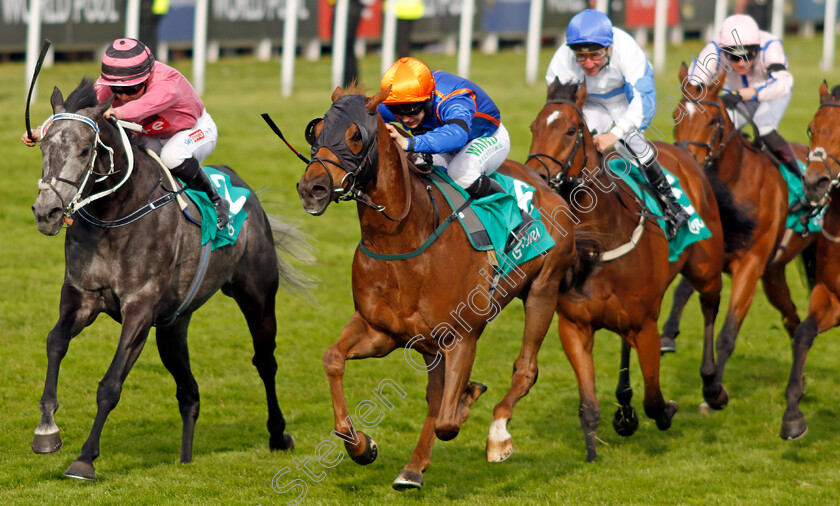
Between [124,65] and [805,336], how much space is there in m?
4.21

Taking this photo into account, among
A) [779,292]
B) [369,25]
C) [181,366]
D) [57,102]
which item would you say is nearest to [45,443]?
[181,366]

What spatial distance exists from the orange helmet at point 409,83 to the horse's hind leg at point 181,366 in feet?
6.74

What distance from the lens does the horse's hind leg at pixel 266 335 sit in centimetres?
645

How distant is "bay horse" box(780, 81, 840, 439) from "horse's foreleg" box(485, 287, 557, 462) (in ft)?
5.34

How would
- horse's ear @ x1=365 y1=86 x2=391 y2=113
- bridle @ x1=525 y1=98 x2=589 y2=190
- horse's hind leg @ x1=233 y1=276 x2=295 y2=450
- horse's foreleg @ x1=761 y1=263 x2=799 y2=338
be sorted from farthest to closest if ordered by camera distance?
horse's foreleg @ x1=761 y1=263 x2=799 y2=338 < horse's hind leg @ x1=233 y1=276 x2=295 y2=450 < bridle @ x1=525 y1=98 x2=589 y2=190 < horse's ear @ x1=365 y1=86 x2=391 y2=113

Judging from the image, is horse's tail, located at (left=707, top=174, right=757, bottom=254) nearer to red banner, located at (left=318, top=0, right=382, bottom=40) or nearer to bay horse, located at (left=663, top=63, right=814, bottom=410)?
bay horse, located at (left=663, top=63, right=814, bottom=410)

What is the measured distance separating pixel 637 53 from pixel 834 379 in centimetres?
360

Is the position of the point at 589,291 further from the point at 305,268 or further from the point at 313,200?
the point at 305,268

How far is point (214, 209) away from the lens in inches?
237

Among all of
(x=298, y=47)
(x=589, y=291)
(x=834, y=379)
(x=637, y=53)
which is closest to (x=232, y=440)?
(x=589, y=291)

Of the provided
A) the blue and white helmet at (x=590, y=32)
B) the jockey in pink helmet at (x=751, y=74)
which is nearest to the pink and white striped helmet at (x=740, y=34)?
the jockey in pink helmet at (x=751, y=74)

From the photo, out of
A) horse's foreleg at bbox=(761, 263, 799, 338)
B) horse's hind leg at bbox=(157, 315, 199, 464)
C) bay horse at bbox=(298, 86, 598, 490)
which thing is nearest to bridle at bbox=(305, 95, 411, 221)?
bay horse at bbox=(298, 86, 598, 490)

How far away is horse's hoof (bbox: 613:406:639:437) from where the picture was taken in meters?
6.60

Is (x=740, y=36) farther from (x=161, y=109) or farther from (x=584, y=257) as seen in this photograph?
(x=161, y=109)
